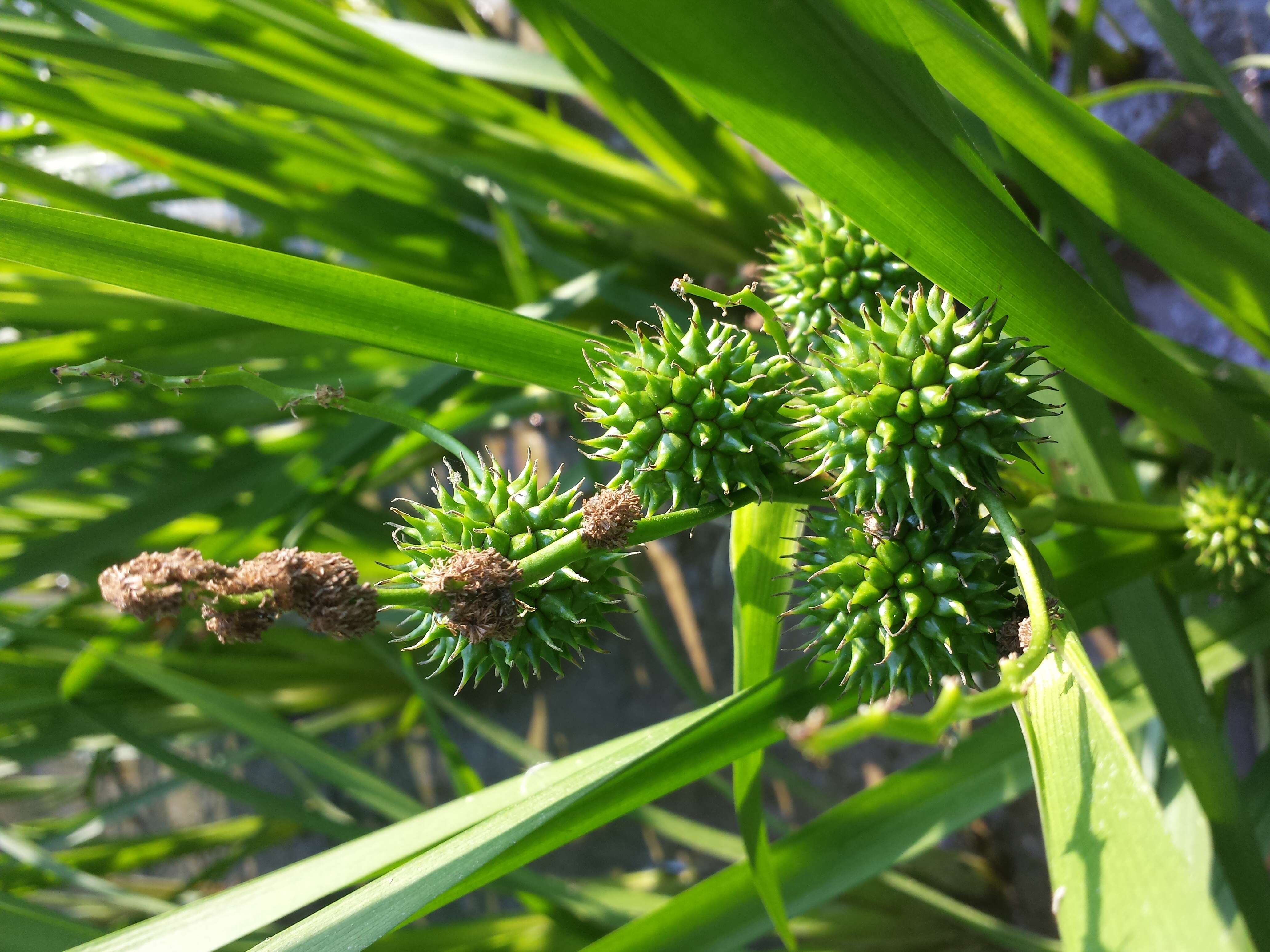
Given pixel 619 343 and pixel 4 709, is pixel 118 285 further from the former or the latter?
pixel 4 709

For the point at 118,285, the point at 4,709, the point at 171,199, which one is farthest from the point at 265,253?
the point at 4,709

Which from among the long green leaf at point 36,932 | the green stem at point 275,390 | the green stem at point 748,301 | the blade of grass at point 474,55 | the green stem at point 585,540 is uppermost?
the blade of grass at point 474,55

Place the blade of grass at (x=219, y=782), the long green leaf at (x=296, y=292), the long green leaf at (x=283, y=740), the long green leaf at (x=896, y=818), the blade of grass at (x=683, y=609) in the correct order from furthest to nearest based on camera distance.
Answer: the blade of grass at (x=683, y=609) < the blade of grass at (x=219, y=782) < the long green leaf at (x=283, y=740) < the long green leaf at (x=896, y=818) < the long green leaf at (x=296, y=292)

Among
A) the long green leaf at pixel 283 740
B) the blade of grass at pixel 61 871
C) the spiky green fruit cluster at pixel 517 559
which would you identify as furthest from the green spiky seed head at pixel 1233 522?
the blade of grass at pixel 61 871

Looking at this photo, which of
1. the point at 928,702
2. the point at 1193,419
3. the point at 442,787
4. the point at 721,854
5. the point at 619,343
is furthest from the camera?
the point at 442,787

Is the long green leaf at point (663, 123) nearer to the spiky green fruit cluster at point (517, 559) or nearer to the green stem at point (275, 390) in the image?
the green stem at point (275, 390)
